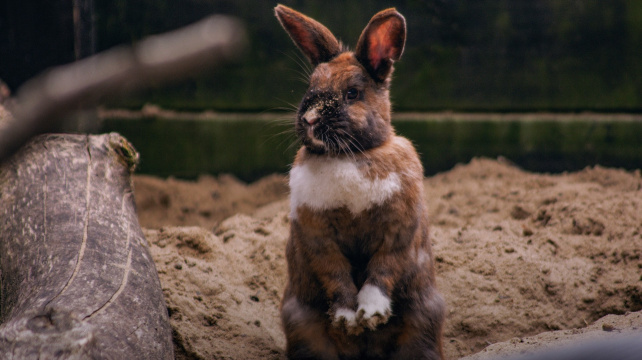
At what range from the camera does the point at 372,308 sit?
8.42 feet

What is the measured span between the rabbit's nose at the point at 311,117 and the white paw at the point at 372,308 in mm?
804

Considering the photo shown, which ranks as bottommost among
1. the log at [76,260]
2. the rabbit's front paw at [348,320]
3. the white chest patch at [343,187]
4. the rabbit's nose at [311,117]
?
the rabbit's front paw at [348,320]

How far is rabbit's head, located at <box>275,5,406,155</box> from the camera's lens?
2.62m

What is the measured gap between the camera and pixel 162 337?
243 centimetres

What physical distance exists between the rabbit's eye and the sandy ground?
4.62 feet

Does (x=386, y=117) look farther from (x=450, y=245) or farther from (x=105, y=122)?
(x=105, y=122)

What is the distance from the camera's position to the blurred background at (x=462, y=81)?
5137 millimetres

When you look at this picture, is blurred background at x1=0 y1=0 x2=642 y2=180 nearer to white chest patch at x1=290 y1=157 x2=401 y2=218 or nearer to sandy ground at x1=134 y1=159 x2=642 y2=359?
sandy ground at x1=134 y1=159 x2=642 y2=359

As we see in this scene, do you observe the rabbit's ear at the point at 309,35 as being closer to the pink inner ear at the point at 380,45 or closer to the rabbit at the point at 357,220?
the rabbit at the point at 357,220

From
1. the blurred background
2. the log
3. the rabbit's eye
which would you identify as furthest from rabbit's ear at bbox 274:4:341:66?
the blurred background

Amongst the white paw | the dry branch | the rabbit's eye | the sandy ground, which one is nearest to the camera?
the dry branch

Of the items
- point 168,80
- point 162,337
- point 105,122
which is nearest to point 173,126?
point 105,122

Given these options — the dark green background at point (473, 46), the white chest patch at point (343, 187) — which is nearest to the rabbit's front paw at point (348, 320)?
the white chest patch at point (343, 187)

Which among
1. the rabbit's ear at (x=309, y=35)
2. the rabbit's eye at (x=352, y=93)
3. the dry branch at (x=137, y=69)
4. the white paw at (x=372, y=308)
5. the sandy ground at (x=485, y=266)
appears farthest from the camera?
the sandy ground at (x=485, y=266)
